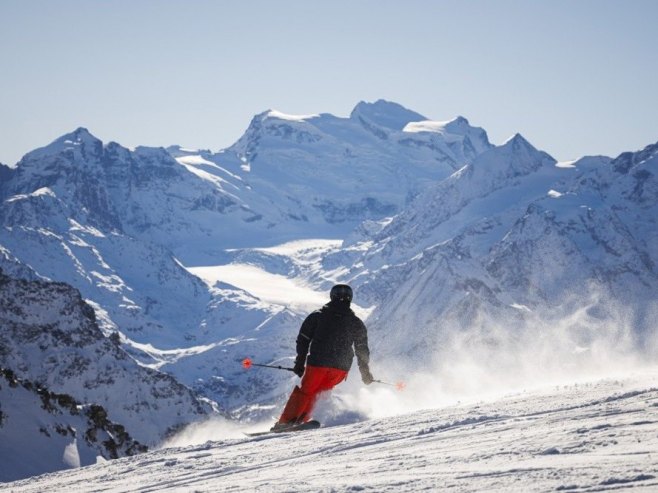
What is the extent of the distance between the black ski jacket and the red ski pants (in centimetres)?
13

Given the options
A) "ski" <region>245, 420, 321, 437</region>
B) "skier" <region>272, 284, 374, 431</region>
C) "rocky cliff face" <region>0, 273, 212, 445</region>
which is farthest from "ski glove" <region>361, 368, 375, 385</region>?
"rocky cliff face" <region>0, 273, 212, 445</region>

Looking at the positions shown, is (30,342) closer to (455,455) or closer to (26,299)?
(26,299)

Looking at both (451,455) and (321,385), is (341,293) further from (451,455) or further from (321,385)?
(451,455)

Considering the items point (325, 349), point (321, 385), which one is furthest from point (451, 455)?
point (321, 385)

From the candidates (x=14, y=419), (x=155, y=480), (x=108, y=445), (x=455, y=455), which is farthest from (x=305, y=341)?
(x=108, y=445)

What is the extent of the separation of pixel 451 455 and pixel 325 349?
18.9 feet

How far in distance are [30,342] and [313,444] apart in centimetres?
14379

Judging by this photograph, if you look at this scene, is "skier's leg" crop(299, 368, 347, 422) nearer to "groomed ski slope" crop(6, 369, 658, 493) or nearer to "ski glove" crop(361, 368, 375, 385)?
"ski glove" crop(361, 368, 375, 385)

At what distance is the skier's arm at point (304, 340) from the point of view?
54.6 feet

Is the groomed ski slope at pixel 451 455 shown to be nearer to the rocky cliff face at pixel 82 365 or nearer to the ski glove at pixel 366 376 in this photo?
the ski glove at pixel 366 376

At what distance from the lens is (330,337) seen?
660 inches

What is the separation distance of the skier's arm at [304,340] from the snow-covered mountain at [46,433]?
48.1 m

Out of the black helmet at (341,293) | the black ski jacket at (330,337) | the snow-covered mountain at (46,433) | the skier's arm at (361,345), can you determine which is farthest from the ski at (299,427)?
the snow-covered mountain at (46,433)

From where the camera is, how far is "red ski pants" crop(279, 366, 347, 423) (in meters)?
16.8
